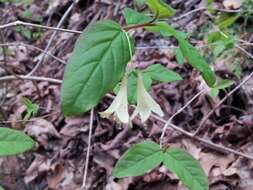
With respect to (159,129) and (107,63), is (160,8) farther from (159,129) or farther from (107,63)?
(159,129)

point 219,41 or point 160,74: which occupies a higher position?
point 160,74

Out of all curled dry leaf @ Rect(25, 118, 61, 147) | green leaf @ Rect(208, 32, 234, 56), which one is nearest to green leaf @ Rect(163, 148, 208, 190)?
green leaf @ Rect(208, 32, 234, 56)

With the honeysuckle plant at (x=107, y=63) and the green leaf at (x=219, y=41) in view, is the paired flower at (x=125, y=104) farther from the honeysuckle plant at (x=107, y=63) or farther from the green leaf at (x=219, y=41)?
the green leaf at (x=219, y=41)

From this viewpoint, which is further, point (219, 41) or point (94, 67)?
point (219, 41)

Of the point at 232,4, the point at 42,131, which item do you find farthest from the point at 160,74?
the point at 232,4

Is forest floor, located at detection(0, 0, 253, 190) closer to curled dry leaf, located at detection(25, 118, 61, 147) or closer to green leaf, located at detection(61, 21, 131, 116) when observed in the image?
curled dry leaf, located at detection(25, 118, 61, 147)

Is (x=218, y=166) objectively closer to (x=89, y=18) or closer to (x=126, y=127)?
(x=126, y=127)

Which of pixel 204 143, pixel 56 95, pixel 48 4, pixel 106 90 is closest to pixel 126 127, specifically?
pixel 204 143
